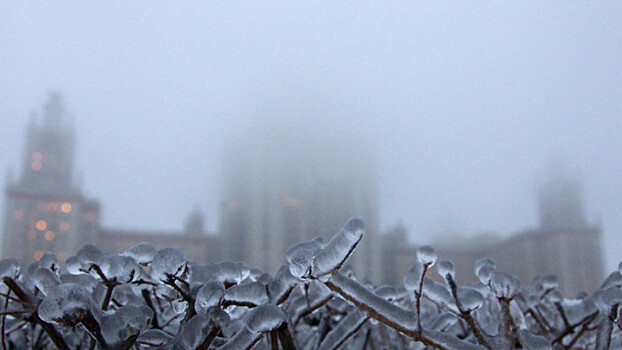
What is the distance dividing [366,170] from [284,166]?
1046 cm

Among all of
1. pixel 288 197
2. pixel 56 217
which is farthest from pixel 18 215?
pixel 288 197

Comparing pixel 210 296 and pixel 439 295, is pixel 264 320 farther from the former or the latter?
pixel 439 295

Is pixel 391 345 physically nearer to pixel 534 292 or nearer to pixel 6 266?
pixel 534 292

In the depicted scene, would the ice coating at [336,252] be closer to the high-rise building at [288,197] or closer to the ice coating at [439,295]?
the ice coating at [439,295]

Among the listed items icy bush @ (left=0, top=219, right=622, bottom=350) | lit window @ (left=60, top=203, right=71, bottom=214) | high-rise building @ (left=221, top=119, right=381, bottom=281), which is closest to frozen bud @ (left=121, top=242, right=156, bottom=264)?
icy bush @ (left=0, top=219, right=622, bottom=350)

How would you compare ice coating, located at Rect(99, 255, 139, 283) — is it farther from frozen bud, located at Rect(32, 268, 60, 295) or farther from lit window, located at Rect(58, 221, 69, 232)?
lit window, located at Rect(58, 221, 69, 232)

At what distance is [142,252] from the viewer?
754 mm

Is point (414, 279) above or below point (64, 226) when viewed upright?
above

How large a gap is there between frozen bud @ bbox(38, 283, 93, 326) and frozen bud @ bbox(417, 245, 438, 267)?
47 cm

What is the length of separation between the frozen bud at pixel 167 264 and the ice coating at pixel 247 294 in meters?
0.08

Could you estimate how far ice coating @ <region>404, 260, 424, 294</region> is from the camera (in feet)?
2.36

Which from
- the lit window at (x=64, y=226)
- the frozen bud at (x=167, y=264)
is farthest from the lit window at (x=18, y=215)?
the frozen bud at (x=167, y=264)

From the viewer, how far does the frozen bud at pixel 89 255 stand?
0.75m

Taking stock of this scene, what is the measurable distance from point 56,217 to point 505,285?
50.4 metres
